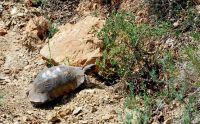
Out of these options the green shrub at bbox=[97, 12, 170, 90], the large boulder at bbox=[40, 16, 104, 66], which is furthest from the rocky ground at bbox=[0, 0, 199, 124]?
the green shrub at bbox=[97, 12, 170, 90]

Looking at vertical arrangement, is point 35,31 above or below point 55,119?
above

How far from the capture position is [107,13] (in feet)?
19.2

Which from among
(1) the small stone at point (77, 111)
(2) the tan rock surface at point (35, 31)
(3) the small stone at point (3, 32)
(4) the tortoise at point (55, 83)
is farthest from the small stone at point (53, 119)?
(3) the small stone at point (3, 32)

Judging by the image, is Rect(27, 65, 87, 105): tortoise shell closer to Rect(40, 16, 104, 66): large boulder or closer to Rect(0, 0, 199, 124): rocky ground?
Rect(0, 0, 199, 124): rocky ground

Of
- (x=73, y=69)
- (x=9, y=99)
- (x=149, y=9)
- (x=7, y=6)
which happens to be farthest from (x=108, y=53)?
(x=7, y=6)

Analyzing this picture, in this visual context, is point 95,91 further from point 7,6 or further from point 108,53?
point 7,6

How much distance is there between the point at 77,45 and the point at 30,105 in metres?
0.85

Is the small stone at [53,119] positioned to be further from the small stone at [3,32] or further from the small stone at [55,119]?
the small stone at [3,32]

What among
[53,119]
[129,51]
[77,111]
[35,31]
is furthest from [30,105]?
[35,31]

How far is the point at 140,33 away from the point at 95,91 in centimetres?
75

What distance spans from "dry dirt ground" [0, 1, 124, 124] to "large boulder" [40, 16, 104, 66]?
23cm

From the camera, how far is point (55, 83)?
492 cm

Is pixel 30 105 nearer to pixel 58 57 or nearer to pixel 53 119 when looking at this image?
pixel 53 119

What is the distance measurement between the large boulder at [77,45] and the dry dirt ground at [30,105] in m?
0.23
